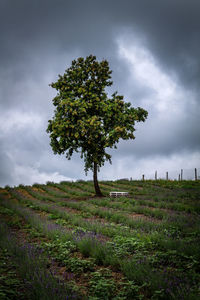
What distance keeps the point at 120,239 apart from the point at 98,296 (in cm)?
318

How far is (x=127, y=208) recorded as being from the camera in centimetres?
1393

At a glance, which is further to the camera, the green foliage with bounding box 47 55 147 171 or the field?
the green foliage with bounding box 47 55 147 171

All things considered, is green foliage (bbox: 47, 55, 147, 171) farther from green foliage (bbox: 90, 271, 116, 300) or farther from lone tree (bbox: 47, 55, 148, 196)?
green foliage (bbox: 90, 271, 116, 300)

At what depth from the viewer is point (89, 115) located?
20.7 metres

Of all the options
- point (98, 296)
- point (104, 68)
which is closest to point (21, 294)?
point (98, 296)

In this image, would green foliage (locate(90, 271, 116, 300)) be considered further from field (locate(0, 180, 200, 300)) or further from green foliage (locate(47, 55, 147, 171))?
green foliage (locate(47, 55, 147, 171))

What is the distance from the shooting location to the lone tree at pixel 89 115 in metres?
20.0

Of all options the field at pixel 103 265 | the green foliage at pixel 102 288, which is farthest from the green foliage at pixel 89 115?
the green foliage at pixel 102 288

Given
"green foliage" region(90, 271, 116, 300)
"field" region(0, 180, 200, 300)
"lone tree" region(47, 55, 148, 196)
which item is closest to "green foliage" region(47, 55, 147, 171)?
"lone tree" region(47, 55, 148, 196)

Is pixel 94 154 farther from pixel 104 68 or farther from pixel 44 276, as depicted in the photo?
pixel 44 276

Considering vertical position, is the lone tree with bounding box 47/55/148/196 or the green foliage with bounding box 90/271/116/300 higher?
the lone tree with bounding box 47/55/148/196

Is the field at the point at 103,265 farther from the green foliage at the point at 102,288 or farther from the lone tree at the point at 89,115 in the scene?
the lone tree at the point at 89,115

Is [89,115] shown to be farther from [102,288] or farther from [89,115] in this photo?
[102,288]

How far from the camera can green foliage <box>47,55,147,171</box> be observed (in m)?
20.0
